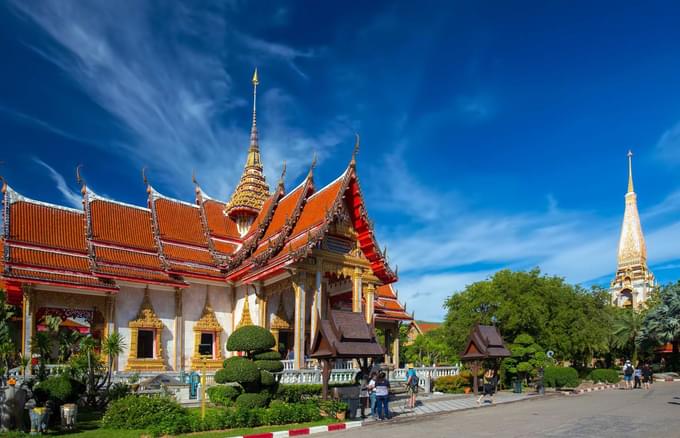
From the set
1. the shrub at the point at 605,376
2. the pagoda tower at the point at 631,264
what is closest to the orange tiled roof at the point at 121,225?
the shrub at the point at 605,376

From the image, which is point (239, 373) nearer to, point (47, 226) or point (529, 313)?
point (47, 226)

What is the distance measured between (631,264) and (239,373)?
6956cm

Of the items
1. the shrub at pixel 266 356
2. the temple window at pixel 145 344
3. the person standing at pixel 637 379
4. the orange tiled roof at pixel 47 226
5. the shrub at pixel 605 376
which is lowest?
the shrub at pixel 605 376

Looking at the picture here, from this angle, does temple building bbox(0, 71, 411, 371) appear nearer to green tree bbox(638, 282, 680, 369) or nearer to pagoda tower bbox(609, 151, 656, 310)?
green tree bbox(638, 282, 680, 369)

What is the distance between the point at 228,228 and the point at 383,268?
881 centimetres

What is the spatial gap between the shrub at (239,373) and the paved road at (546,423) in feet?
9.83

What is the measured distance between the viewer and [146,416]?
11.3m

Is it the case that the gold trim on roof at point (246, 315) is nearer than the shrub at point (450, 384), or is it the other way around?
the shrub at point (450, 384)

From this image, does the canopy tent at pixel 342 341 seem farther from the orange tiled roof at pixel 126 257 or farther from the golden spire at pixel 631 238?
the golden spire at pixel 631 238

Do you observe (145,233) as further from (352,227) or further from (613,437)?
(613,437)

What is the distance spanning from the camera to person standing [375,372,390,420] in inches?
526

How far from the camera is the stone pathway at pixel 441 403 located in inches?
598

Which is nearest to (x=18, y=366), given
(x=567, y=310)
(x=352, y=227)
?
(x=352, y=227)

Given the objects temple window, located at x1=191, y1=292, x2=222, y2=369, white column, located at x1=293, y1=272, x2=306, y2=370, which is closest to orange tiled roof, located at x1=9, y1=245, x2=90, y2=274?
temple window, located at x1=191, y1=292, x2=222, y2=369
